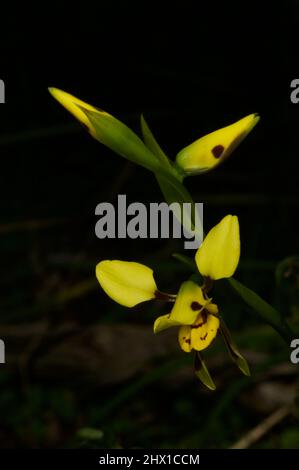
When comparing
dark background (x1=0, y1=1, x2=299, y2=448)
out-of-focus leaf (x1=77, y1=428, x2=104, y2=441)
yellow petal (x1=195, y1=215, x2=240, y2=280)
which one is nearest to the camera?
yellow petal (x1=195, y1=215, x2=240, y2=280)

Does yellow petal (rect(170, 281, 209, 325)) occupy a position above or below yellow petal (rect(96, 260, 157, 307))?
below

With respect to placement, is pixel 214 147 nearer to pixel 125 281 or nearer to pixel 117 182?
pixel 125 281

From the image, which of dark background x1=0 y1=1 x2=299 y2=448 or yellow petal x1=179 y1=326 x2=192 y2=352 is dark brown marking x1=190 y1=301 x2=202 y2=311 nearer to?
yellow petal x1=179 y1=326 x2=192 y2=352

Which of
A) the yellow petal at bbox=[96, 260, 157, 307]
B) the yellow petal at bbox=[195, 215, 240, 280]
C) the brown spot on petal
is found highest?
the brown spot on petal

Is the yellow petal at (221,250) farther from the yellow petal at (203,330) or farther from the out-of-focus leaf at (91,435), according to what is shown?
the out-of-focus leaf at (91,435)

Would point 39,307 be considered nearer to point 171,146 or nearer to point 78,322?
point 78,322

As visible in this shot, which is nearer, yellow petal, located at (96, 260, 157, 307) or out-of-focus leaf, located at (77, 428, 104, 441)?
yellow petal, located at (96, 260, 157, 307)

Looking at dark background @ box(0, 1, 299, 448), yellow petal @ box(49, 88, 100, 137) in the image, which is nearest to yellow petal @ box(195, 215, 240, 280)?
yellow petal @ box(49, 88, 100, 137)

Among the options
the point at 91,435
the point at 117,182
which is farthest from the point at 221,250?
the point at 117,182
